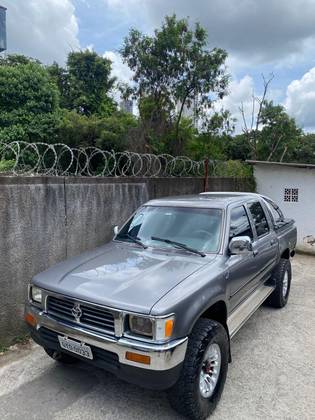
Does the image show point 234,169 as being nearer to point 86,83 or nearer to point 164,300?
point 164,300

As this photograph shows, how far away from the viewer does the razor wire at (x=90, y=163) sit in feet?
13.5

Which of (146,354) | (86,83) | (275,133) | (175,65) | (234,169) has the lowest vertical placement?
(146,354)

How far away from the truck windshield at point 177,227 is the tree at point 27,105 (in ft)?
26.8

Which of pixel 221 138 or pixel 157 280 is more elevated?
pixel 221 138

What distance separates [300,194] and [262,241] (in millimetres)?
5598

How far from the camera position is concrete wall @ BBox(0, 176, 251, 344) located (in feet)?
12.0

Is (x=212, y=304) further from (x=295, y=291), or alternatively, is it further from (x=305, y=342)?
(x=295, y=291)

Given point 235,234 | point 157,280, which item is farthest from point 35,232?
point 235,234

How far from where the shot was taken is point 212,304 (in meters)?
2.69

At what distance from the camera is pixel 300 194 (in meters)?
8.98

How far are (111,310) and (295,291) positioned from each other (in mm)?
4430

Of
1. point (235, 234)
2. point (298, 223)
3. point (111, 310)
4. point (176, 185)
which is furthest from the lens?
point (298, 223)

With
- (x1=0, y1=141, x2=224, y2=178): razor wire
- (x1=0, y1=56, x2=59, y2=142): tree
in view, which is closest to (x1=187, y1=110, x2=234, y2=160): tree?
(x1=0, y1=141, x2=224, y2=178): razor wire

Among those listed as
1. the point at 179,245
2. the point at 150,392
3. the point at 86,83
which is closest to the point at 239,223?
the point at 179,245
